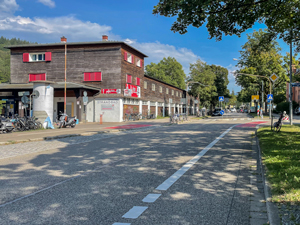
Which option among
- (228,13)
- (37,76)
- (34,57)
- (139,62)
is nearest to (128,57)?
(139,62)

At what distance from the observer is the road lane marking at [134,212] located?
153 inches

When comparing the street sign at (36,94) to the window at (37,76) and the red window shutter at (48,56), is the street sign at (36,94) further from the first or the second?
the red window shutter at (48,56)

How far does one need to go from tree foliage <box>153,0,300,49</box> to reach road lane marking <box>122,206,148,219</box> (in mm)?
6495

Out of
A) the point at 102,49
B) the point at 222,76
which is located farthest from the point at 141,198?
the point at 222,76

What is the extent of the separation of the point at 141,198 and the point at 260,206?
6.12ft

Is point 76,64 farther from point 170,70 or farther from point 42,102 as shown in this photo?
point 170,70

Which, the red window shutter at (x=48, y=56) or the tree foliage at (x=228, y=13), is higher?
the red window shutter at (x=48, y=56)

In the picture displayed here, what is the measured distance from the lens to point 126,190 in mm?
5184

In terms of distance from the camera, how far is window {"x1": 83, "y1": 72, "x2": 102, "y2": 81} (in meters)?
36.7

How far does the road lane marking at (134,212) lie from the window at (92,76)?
1317 inches

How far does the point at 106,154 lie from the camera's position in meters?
9.58

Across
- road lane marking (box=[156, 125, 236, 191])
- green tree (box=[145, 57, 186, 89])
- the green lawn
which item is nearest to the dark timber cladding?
road lane marking (box=[156, 125, 236, 191])

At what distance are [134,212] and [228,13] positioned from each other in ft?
29.0

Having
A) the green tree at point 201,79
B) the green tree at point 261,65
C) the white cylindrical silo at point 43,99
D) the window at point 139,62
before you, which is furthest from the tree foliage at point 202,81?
the white cylindrical silo at point 43,99
